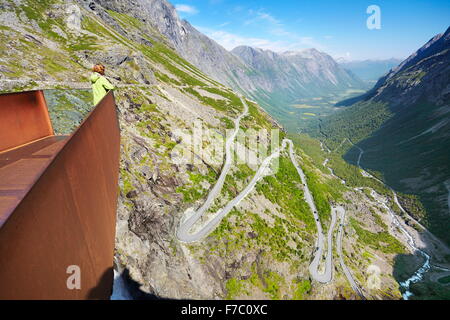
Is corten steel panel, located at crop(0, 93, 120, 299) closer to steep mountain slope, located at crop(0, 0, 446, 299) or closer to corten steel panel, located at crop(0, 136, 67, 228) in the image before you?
corten steel panel, located at crop(0, 136, 67, 228)

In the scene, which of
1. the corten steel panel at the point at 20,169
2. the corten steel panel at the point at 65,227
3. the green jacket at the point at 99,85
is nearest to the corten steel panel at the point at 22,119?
the corten steel panel at the point at 20,169

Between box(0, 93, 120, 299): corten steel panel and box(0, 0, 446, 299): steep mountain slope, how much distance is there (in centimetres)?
472

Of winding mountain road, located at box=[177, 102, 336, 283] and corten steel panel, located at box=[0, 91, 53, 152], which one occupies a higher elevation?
corten steel panel, located at box=[0, 91, 53, 152]

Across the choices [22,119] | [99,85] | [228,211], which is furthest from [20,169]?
[228,211]

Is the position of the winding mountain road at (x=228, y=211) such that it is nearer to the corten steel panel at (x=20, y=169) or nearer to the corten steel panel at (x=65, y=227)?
the corten steel panel at (x=65, y=227)

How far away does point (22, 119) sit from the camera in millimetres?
9133

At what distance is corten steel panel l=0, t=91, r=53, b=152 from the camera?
27.1 ft

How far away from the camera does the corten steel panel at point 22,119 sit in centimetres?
825

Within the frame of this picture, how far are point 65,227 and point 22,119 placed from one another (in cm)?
658

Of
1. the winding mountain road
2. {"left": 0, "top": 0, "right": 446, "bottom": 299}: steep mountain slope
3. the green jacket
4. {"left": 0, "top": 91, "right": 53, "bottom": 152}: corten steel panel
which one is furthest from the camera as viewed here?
the winding mountain road

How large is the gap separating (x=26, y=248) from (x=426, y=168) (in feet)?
765

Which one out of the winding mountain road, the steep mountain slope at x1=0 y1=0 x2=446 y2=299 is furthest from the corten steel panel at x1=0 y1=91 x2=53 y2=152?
the winding mountain road

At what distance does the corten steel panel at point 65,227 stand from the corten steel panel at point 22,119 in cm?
320
